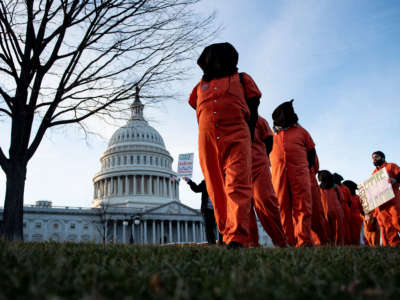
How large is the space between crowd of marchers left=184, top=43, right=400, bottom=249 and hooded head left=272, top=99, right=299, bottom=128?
2cm

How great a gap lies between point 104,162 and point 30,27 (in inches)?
Result: 3328

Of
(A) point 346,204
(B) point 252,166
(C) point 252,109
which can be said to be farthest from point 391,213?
(C) point 252,109

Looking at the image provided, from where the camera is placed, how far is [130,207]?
77250 mm

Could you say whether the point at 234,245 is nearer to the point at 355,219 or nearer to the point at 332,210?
the point at 332,210

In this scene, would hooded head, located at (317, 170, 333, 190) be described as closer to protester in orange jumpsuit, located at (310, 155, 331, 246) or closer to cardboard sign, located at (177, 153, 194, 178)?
protester in orange jumpsuit, located at (310, 155, 331, 246)

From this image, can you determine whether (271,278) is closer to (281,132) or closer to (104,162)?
(281,132)

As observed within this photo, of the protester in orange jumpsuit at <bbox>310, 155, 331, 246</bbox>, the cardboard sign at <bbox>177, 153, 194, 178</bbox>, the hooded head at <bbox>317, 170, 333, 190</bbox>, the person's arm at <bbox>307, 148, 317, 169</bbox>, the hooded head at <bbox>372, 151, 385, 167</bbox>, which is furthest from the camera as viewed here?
the cardboard sign at <bbox>177, 153, 194, 178</bbox>

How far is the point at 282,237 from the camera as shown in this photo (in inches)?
234

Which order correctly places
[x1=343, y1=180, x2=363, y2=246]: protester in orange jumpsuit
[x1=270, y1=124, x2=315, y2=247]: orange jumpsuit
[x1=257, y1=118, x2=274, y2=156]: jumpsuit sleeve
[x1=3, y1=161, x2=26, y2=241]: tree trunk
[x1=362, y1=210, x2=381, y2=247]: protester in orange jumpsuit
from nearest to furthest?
[x1=270, y1=124, x2=315, y2=247]: orange jumpsuit
[x1=257, y1=118, x2=274, y2=156]: jumpsuit sleeve
[x1=3, y1=161, x2=26, y2=241]: tree trunk
[x1=362, y1=210, x2=381, y2=247]: protester in orange jumpsuit
[x1=343, y1=180, x2=363, y2=246]: protester in orange jumpsuit

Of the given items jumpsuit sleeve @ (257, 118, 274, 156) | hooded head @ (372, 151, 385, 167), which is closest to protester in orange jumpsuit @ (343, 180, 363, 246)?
hooded head @ (372, 151, 385, 167)

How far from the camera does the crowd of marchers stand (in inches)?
172

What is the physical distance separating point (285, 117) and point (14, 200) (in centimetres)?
670

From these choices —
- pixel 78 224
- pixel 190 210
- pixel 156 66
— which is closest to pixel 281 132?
pixel 156 66

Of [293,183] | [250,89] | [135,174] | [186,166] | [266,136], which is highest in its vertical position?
[135,174]
